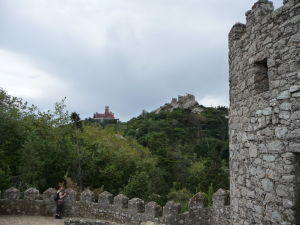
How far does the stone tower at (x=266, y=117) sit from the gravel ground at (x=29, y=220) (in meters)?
7.31

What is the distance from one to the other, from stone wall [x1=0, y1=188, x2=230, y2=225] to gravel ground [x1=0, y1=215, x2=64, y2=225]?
0.52 metres

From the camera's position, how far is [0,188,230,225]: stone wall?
31.3 feet

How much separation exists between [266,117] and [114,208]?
801cm

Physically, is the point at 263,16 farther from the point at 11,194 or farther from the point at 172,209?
the point at 11,194

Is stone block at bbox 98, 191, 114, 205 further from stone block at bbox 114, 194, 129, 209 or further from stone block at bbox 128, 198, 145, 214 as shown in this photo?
stone block at bbox 128, 198, 145, 214

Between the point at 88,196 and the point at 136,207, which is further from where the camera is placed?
the point at 88,196

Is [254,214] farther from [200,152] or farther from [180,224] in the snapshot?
[200,152]

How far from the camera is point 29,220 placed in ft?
35.4

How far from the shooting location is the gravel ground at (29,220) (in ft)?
33.9

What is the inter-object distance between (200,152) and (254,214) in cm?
3803

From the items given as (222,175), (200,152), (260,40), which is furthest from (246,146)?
(200,152)

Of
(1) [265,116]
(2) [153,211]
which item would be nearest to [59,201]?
(2) [153,211]

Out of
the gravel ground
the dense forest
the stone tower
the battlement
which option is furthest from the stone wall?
the battlement

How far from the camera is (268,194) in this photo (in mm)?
Result: 4406
